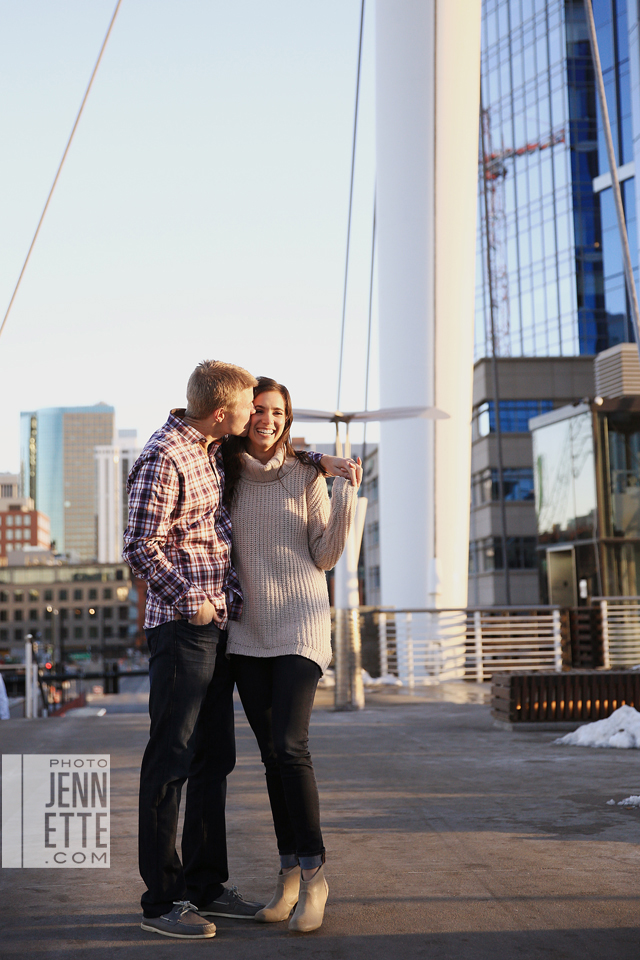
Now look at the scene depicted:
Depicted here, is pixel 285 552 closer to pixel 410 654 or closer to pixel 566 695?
pixel 566 695

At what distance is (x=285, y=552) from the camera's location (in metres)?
3.59

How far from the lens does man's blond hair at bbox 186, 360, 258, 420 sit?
3475 millimetres

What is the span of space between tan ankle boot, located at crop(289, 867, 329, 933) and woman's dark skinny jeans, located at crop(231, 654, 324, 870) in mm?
53

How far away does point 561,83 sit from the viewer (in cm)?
6038

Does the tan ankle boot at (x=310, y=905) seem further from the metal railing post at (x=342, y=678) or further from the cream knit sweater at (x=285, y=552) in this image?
the metal railing post at (x=342, y=678)

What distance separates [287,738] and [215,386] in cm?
124

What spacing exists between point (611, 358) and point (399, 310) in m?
13.6

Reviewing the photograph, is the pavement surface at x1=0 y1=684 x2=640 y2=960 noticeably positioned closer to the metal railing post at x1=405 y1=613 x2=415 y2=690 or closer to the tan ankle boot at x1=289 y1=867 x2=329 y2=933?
the tan ankle boot at x1=289 y1=867 x2=329 y2=933

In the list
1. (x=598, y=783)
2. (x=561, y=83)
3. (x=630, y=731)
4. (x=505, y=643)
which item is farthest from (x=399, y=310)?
(x=561, y=83)

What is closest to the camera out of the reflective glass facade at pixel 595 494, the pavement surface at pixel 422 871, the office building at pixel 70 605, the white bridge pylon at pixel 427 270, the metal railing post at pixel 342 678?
the pavement surface at pixel 422 871

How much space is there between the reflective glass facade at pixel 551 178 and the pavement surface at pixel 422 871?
163 ft

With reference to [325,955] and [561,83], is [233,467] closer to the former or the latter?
[325,955]

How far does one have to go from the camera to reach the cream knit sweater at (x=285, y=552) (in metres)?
3.46

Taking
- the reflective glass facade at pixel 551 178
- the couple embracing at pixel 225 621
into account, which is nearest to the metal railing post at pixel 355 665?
the couple embracing at pixel 225 621
